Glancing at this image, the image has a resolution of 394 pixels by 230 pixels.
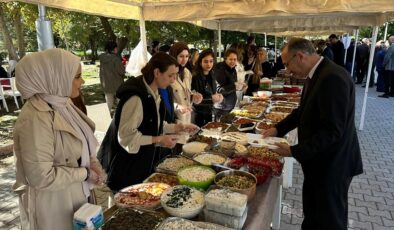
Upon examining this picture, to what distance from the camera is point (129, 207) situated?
1665mm

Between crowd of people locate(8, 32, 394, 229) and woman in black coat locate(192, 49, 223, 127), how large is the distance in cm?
74

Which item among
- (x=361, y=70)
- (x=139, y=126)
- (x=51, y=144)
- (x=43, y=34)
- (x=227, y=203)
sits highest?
(x=43, y=34)

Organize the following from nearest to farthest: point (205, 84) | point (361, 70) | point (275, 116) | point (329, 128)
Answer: point (329, 128)
point (275, 116)
point (205, 84)
point (361, 70)

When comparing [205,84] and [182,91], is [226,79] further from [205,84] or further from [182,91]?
[182,91]

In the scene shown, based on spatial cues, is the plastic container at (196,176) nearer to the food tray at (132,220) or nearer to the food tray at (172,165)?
the food tray at (172,165)

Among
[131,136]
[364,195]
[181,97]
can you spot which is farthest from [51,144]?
[364,195]

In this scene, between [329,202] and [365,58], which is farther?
[365,58]

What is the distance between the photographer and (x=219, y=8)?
3.71 meters

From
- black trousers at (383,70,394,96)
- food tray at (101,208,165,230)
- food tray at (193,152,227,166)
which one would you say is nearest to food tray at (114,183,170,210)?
food tray at (101,208,165,230)

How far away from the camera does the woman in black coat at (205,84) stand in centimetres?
400

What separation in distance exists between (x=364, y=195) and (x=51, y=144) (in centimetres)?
360

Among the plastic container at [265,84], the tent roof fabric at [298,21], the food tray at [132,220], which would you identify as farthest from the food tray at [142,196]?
the tent roof fabric at [298,21]

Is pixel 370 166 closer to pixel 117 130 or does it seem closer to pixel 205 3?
pixel 205 3

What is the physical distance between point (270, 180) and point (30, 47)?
40.0 metres
